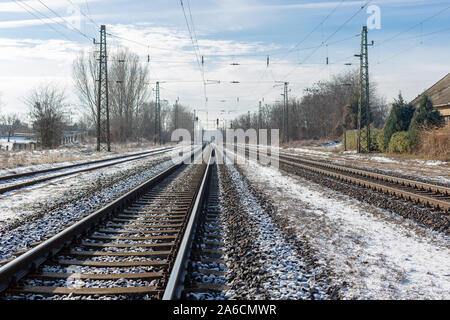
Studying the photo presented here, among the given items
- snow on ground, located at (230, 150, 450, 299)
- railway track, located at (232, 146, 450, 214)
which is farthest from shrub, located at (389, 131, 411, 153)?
snow on ground, located at (230, 150, 450, 299)

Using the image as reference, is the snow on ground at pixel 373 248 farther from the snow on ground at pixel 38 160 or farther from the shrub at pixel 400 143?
the shrub at pixel 400 143

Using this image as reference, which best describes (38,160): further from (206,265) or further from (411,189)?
(206,265)

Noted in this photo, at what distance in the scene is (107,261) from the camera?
4418mm

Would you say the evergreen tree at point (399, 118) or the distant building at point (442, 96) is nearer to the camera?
the evergreen tree at point (399, 118)

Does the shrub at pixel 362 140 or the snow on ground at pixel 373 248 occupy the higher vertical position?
the shrub at pixel 362 140

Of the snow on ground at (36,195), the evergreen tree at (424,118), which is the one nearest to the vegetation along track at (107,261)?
the snow on ground at (36,195)

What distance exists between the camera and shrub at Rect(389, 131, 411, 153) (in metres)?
23.0

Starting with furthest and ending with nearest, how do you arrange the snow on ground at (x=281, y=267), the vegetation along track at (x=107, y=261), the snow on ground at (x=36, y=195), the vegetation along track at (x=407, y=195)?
the snow on ground at (x=36, y=195) → the vegetation along track at (x=407, y=195) → the snow on ground at (x=281, y=267) → the vegetation along track at (x=107, y=261)

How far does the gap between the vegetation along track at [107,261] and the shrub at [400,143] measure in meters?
20.4

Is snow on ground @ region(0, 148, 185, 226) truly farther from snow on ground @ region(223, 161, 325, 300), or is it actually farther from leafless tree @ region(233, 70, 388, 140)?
leafless tree @ region(233, 70, 388, 140)

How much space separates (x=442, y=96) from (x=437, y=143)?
1268 centimetres

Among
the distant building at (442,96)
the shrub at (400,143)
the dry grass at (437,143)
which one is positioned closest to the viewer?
the dry grass at (437,143)

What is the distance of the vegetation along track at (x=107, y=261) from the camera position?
3541 millimetres

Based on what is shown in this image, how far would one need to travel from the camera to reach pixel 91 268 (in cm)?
420
